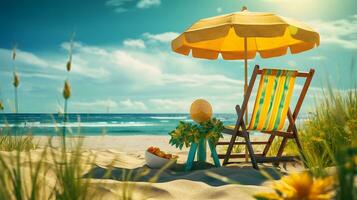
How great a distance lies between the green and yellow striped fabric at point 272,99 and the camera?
448cm

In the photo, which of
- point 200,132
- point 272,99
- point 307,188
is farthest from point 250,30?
point 307,188

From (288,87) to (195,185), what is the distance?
1834 mm

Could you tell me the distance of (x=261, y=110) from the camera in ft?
14.9

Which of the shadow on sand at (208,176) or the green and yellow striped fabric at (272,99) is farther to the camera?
the green and yellow striped fabric at (272,99)

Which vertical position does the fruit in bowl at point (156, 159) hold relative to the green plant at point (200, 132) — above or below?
below

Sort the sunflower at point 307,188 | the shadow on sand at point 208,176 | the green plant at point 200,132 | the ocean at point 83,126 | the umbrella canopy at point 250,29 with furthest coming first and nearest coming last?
the green plant at point 200,132, the umbrella canopy at point 250,29, the shadow on sand at point 208,176, the ocean at point 83,126, the sunflower at point 307,188

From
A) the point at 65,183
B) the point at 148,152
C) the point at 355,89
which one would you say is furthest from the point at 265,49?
the point at 65,183

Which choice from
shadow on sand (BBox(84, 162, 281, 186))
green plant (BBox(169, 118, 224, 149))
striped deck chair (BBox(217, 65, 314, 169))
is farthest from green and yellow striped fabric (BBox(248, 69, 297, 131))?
shadow on sand (BBox(84, 162, 281, 186))

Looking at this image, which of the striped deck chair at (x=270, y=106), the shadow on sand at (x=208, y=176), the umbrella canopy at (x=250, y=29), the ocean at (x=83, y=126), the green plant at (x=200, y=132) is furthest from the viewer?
the green plant at (x=200, y=132)

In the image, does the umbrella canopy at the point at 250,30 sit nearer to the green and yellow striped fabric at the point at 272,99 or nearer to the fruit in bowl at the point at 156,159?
the green and yellow striped fabric at the point at 272,99

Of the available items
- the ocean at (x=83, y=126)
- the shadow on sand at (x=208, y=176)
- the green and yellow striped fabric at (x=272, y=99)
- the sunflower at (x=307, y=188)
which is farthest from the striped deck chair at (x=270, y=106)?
the sunflower at (x=307, y=188)

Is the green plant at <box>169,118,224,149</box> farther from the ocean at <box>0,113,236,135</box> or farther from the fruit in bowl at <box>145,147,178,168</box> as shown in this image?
the ocean at <box>0,113,236,135</box>

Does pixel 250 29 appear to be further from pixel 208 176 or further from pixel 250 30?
pixel 208 176

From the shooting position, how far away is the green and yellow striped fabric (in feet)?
14.7
